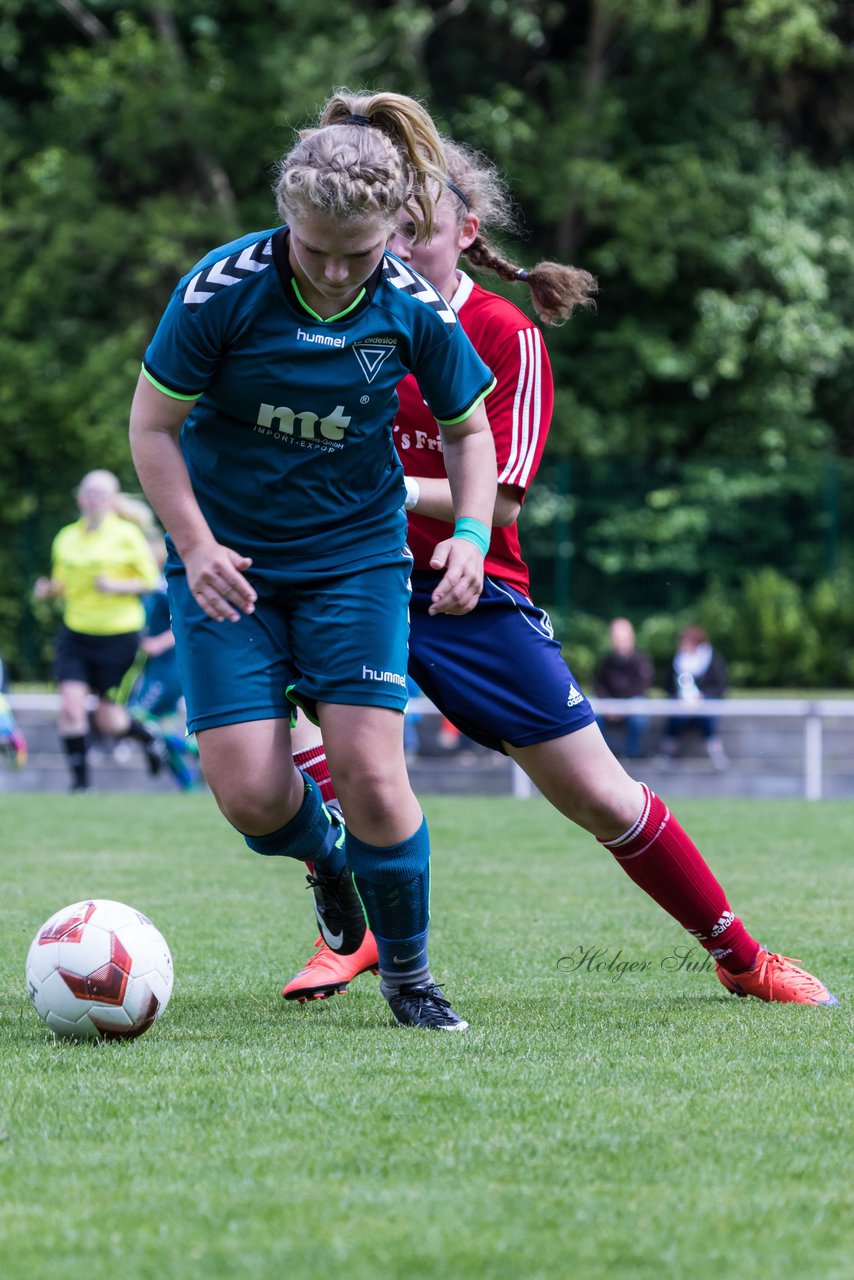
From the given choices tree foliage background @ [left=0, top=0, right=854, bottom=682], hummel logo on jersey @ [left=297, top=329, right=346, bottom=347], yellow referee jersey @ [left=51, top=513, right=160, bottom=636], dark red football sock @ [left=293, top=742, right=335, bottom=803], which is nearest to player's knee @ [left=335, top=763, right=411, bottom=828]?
dark red football sock @ [left=293, top=742, right=335, bottom=803]

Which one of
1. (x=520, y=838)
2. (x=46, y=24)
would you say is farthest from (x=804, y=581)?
(x=46, y=24)

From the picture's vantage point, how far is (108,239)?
2170 cm

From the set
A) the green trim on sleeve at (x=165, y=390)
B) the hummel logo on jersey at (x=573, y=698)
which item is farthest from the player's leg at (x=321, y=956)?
the green trim on sleeve at (x=165, y=390)

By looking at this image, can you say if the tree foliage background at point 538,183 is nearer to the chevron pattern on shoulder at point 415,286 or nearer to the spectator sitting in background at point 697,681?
the spectator sitting in background at point 697,681

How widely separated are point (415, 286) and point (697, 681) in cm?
1295

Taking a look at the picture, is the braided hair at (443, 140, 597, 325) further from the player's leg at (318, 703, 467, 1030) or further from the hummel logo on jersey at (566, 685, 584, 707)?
the player's leg at (318, 703, 467, 1030)

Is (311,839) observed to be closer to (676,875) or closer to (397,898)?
(397,898)

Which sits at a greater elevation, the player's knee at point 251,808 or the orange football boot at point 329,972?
the player's knee at point 251,808

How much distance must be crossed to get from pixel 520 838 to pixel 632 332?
44.7 ft

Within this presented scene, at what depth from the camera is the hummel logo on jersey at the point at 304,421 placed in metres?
3.83

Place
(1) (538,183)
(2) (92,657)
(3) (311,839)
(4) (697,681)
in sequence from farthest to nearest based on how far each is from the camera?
(1) (538,183) → (4) (697,681) → (2) (92,657) → (3) (311,839)

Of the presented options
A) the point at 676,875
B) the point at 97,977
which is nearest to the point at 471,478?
the point at 676,875

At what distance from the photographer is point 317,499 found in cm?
396

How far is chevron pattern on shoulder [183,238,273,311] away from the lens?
3701 mm
